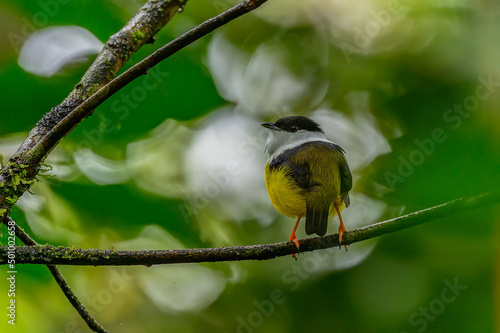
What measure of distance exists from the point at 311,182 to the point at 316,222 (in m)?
0.27

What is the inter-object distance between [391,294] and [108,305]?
2096mm

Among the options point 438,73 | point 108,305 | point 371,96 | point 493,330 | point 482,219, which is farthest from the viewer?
point 108,305

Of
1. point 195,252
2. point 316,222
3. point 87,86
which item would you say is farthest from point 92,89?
point 316,222

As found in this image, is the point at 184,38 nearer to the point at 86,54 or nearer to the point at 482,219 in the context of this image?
the point at 482,219

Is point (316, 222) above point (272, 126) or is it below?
below

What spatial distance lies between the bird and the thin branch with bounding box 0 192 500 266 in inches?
24.1

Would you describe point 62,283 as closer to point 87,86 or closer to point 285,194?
point 87,86

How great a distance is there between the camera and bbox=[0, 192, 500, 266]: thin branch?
1272 millimetres

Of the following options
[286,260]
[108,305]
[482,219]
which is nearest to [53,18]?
[108,305]

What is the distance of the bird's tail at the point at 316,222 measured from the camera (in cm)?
220

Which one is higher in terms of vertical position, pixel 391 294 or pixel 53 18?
pixel 53 18

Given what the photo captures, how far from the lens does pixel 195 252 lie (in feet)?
4.68

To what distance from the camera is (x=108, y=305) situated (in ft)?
11.9

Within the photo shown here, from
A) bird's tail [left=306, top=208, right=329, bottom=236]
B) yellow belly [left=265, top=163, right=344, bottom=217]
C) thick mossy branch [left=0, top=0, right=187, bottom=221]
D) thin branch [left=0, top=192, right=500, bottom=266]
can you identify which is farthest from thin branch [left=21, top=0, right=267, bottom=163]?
yellow belly [left=265, top=163, right=344, bottom=217]
